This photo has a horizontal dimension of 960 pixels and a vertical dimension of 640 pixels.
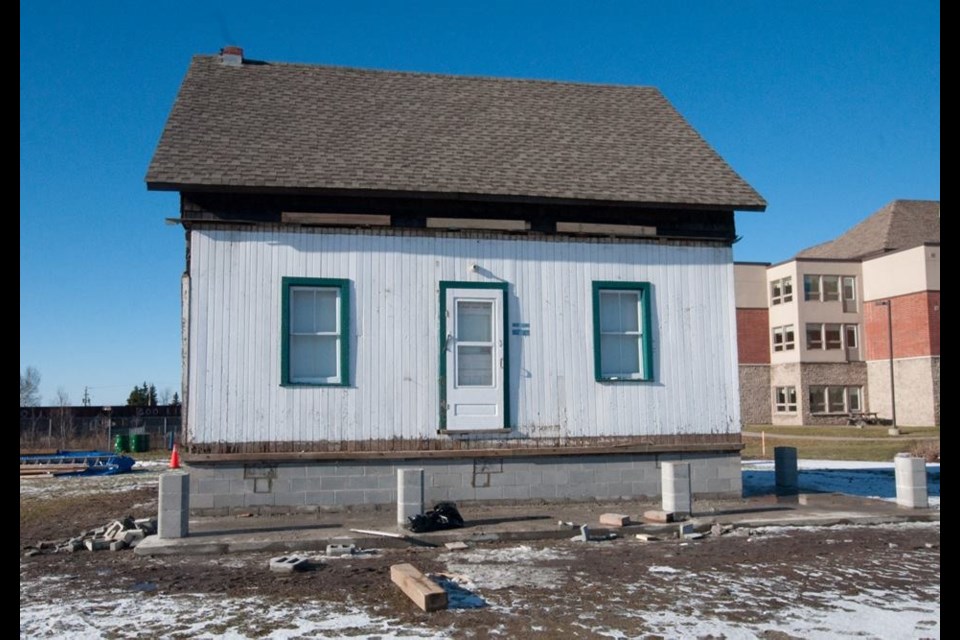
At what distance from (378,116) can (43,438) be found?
27.7 m

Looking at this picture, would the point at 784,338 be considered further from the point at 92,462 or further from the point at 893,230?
the point at 92,462

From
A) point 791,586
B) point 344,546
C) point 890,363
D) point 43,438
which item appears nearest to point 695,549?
point 791,586

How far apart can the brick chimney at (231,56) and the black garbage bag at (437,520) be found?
10489mm

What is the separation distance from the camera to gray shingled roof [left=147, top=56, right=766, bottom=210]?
44.4 feet

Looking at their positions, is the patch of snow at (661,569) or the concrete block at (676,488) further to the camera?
the concrete block at (676,488)

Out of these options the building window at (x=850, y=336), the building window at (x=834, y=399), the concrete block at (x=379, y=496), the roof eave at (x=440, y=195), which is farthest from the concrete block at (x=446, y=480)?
the building window at (x=850, y=336)

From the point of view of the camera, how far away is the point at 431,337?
13500 millimetres

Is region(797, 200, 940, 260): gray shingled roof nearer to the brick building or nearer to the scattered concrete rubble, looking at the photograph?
the brick building

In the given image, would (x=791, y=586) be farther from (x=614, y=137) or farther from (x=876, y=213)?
(x=876, y=213)

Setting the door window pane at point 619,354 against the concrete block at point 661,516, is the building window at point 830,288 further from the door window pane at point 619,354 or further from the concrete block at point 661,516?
the concrete block at point 661,516

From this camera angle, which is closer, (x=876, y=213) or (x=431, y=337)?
(x=431, y=337)

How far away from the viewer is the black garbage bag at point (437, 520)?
11094 millimetres

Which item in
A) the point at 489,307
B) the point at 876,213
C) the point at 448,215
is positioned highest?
the point at 876,213

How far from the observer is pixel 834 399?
1959 inches
